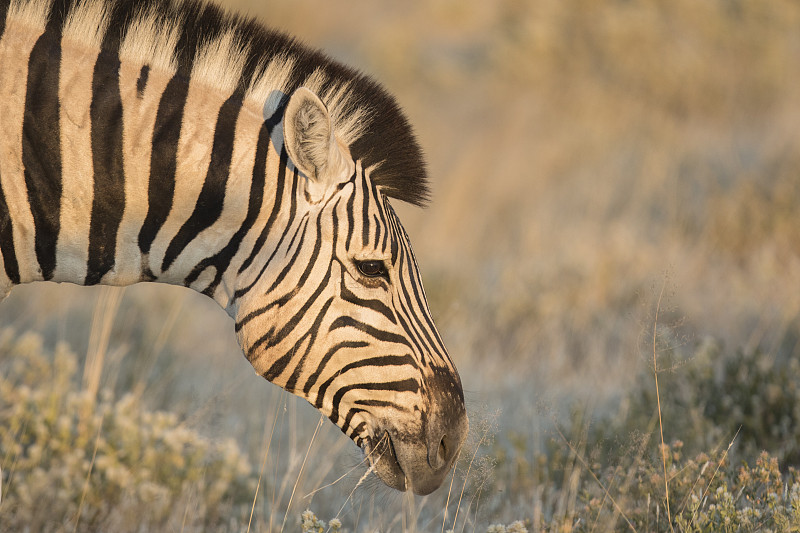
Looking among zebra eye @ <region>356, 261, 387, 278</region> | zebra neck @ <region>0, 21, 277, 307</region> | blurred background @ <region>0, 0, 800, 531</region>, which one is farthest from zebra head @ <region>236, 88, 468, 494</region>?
blurred background @ <region>0, 0, 800, 531</region>

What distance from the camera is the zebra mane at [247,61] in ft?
9.11

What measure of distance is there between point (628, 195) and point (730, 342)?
3.98 m

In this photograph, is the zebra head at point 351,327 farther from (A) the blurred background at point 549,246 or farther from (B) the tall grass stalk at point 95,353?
(B) the tall grass stalk at point 95,353

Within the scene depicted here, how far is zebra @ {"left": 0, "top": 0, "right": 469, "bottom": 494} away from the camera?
106 inches

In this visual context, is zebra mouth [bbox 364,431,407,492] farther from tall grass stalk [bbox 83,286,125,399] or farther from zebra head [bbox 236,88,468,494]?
tall grass stalk [bbox 83,286,125,399]

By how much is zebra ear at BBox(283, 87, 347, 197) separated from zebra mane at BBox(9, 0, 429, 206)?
21cm

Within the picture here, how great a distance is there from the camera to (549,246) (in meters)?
8.92

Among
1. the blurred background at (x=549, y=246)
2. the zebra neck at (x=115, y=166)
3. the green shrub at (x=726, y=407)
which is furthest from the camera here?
the blurred background at (x=549, y=246)

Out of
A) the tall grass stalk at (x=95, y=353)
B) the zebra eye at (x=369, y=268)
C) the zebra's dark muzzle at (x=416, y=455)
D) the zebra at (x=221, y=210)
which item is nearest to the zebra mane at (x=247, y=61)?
the zebra at (x=221, y=210)

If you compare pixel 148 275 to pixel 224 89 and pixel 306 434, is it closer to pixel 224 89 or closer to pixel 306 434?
pixel 224 89

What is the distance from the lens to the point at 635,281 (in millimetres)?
7664

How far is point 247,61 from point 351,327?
1.02 meters

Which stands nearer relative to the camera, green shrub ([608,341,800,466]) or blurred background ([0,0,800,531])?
green shrub ([608,341,800,466])

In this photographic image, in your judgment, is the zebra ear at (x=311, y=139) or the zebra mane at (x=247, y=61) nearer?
the zebra ear at (x=311, y=139)
